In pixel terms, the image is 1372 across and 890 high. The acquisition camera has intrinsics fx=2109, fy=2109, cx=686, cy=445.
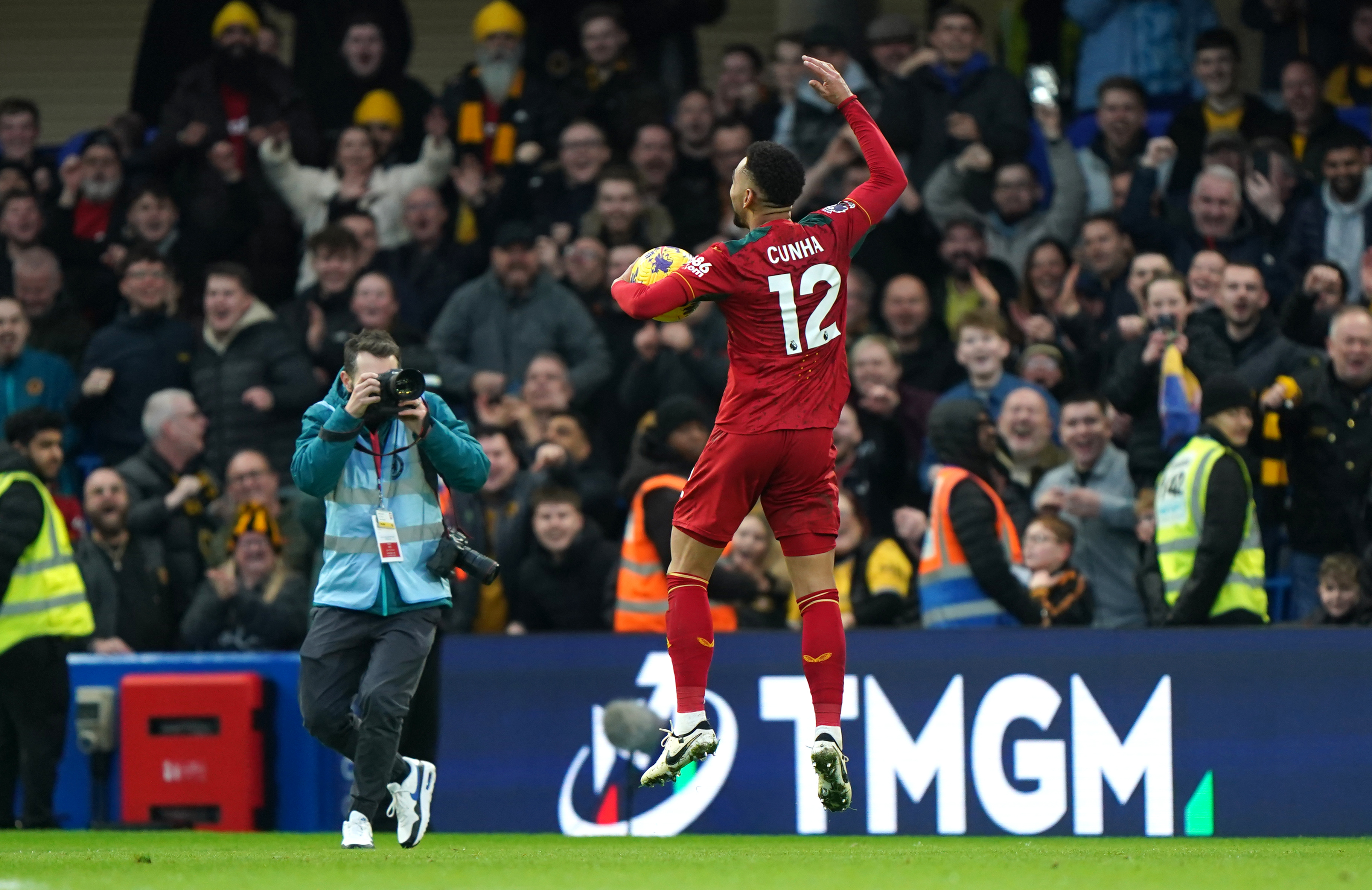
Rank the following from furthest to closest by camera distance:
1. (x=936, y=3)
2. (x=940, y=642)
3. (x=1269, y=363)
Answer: (x=936, y=3) → (x=1269, y=363) → (x=940, y=642)

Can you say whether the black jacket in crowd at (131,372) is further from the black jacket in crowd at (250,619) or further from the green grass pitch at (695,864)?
the green grass pitch at (695,864)

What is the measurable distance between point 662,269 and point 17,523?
17.2 ft

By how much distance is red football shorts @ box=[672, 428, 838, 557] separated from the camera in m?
8.05

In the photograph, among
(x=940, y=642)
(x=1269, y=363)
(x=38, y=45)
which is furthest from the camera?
(x=38, y=45)

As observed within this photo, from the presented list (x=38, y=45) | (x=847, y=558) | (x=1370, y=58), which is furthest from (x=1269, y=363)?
(x=38, y=45)

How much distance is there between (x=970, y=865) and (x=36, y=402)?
874cm

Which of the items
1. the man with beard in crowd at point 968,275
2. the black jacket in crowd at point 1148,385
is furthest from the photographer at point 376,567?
the man with beard in crowd at point 968,275

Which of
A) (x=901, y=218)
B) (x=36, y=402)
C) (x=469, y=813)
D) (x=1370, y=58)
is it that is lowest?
(x=469, y=813)

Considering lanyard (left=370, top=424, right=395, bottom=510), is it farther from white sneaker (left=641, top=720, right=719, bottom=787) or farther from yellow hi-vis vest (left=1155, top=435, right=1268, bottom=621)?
yellow hi-vis vest (left=1155, top=435, right=1268, bottom=621)

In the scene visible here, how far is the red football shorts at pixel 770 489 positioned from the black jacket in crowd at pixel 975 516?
8.28ft

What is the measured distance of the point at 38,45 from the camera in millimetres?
20828

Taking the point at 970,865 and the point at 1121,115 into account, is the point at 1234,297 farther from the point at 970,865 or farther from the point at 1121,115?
the point at 970,865

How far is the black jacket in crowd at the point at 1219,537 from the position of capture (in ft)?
33.8

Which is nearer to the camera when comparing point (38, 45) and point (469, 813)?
point (469, 813)
